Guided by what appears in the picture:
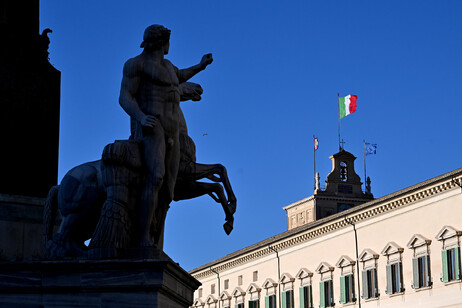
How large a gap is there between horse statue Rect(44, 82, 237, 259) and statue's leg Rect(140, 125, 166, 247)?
0.10 metres

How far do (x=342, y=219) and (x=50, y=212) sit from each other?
45260 mm

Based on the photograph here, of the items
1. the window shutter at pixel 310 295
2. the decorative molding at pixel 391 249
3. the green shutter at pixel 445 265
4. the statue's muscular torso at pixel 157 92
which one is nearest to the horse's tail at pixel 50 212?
the statue's muscular torso at pixel 157 92

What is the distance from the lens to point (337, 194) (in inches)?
3519

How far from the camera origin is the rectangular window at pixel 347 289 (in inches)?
2158

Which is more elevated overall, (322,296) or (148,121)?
(322,296)

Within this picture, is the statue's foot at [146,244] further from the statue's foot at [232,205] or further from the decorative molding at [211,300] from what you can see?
the decorative molding at [211,300]

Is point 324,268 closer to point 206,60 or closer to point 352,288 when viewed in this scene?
point 352,288

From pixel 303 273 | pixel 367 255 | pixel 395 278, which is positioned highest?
pixel 303 273

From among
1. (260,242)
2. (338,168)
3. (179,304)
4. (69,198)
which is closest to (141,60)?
(69,198)

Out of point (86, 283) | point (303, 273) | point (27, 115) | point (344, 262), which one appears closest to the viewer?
point (86, 283)

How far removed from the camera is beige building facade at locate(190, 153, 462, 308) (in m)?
46.3

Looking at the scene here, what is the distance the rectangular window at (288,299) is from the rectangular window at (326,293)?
13.7 ft

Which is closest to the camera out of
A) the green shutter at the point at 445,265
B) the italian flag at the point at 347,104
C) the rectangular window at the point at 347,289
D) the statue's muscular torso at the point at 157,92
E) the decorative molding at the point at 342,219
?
the statue's muscular torso at the point at 157,92

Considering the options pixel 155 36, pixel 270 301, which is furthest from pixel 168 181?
pixel 270 301
